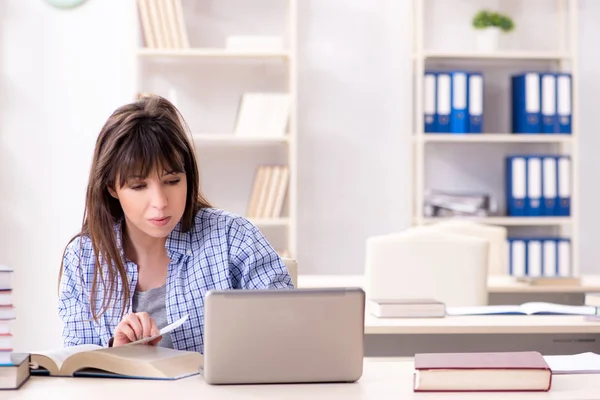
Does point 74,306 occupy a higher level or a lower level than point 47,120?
lower

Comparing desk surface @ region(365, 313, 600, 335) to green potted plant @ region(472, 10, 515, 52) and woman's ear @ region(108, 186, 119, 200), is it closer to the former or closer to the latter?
woman's ear @ region(108, 186, 119, 200)

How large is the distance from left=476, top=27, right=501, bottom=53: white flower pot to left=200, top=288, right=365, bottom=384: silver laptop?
3.17 m

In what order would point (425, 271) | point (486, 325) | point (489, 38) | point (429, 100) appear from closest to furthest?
point (486, 325) < point (425, 271) < point (429, 100) < point (489, 38)

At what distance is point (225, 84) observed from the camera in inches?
174

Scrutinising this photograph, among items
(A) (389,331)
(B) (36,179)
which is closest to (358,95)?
(B) (36,179)

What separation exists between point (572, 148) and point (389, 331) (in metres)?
2.34

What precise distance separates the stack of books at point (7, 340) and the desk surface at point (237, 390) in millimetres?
23

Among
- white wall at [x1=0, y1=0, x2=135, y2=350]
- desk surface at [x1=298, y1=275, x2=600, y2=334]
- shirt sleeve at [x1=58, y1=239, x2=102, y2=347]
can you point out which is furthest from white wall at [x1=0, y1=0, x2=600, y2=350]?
shirt sleeve at [x1=58, y1=239, x2=102, y2=347]

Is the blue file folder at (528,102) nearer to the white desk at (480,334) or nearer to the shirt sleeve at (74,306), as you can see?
the white desk at (480,334)

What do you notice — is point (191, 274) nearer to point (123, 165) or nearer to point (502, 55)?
point (123, 165)

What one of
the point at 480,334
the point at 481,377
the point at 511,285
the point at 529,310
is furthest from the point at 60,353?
the point at 511,285

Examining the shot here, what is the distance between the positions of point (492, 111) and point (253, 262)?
289 cm

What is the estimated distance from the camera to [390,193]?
4578mm

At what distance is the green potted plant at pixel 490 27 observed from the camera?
174 inches
